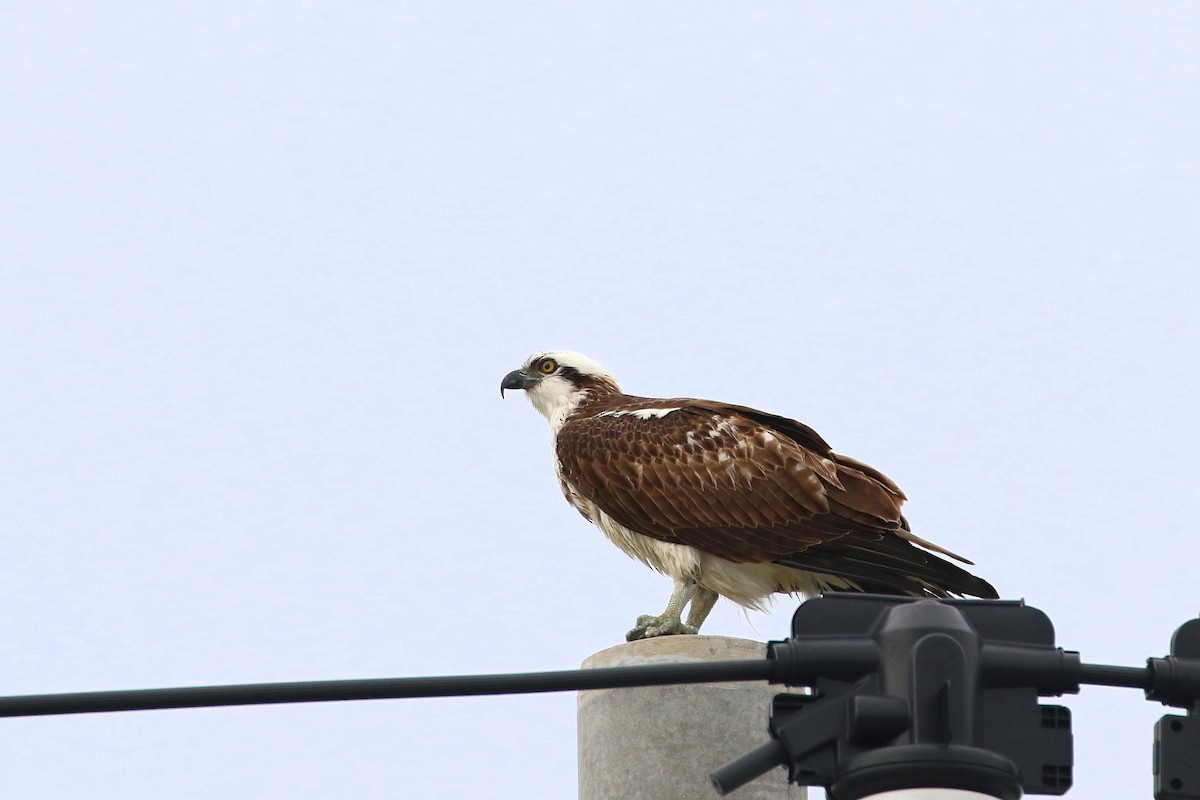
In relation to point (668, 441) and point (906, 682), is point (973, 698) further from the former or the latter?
point (668, 441)

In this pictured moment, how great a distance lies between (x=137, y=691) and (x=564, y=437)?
7.33 metres

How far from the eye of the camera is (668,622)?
10.6m

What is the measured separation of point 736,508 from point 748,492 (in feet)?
0.40

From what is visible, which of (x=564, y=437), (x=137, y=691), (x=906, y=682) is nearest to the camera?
(x=906, y=682)

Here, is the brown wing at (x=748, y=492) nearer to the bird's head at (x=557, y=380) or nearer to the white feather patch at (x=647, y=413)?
the white feather patch at (x=647, y=413)

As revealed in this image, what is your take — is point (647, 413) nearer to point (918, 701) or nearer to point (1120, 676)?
point (1120, 676)

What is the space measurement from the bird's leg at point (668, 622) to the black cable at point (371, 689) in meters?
6.03

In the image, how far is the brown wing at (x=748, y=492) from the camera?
10656mm

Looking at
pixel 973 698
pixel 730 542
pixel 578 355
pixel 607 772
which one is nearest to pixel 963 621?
pixel 973 698

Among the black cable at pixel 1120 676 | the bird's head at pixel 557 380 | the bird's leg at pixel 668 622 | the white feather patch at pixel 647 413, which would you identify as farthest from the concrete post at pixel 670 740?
the bird's head at pixel 557 380

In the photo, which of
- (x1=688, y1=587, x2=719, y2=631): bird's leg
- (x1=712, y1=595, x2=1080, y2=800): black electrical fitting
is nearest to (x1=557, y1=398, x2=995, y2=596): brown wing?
(x1=688, y1=587, x2=719, y2=631): bird's leg

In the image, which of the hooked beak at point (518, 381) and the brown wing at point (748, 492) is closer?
the brown wing at point (748, 492)

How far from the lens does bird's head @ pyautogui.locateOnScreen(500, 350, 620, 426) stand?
1228cm

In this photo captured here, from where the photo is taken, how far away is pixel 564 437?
38.0ft
